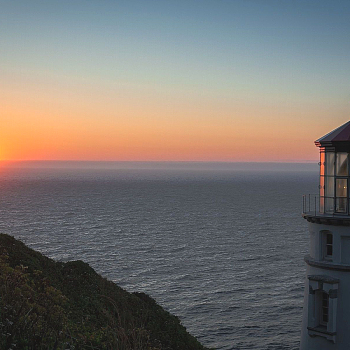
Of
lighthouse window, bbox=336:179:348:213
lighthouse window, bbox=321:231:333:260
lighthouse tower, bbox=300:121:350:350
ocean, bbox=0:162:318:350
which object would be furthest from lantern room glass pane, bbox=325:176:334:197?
ocean, bbox=0:162:318:350

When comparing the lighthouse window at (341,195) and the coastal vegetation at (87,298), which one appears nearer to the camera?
the coastal vegetation at (87,298)

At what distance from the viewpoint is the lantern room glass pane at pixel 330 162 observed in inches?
770

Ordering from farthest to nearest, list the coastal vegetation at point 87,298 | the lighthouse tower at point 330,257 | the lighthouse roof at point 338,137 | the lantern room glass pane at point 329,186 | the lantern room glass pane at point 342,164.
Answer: the lantern room glass pane at point 329,186 → the lantern room glass pane at point 342,164 → the lighthouse roof at point 338,137 → the lighthouse tower at point 330,257 → the coastal vegetation at point 87,298

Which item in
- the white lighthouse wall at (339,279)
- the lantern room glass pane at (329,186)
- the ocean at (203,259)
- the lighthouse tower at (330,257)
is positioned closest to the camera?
the white lighthouse wall at (339,279)

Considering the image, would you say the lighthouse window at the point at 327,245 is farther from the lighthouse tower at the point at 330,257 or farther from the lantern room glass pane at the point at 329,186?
the lantern room glass pane at the point at 329,186

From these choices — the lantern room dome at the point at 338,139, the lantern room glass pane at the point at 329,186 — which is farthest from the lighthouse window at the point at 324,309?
the lantern room dome at the point at 338,139

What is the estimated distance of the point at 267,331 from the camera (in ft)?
121

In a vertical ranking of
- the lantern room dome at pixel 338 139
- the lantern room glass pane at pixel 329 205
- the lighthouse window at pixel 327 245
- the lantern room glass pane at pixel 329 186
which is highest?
the lantern room dome at pixel 338 139

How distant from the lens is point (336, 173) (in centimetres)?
1942

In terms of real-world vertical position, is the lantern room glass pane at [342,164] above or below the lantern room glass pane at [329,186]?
above

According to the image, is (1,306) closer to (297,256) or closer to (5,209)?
(297,256)

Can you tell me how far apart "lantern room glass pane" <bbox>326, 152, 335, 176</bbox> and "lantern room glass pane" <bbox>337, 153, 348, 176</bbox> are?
0.24 metres

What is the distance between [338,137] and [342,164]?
1137mm

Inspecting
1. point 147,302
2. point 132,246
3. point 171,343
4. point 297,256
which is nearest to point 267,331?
point 147,302
